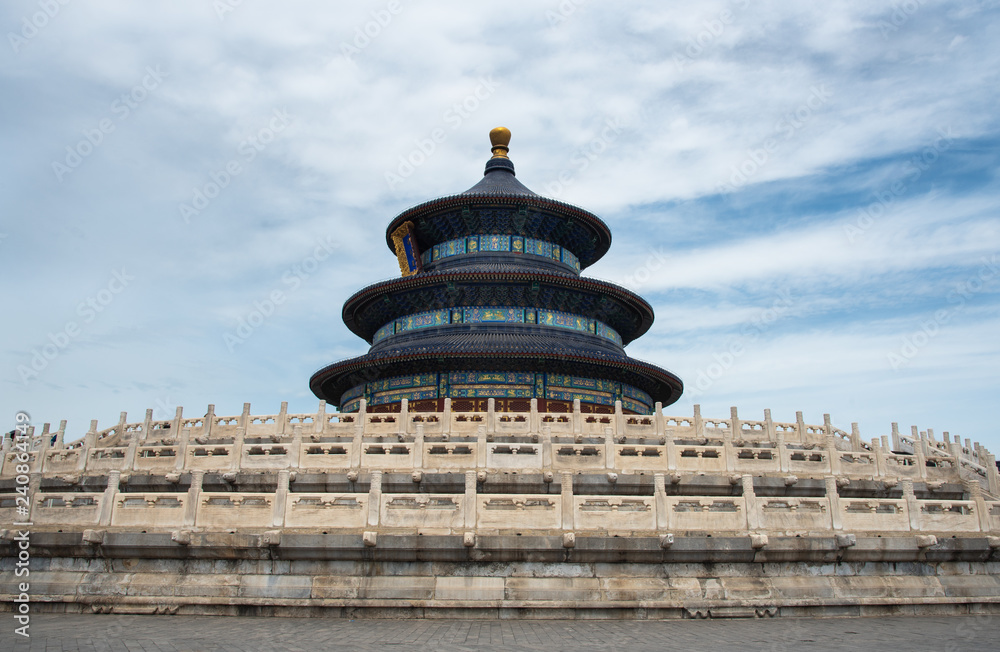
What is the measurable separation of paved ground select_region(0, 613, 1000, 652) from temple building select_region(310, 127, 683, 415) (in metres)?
18.6

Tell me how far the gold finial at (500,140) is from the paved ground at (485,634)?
3434 cm

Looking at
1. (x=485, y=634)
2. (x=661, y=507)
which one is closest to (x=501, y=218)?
(x=661, y=507)

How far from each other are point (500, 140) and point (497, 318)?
44.2 feet

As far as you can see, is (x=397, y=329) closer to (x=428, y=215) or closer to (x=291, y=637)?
(x=428, y=215)

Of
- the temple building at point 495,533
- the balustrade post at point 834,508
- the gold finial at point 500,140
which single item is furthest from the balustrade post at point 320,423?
the gold finial at point 500,140

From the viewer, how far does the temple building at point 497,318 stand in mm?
30266

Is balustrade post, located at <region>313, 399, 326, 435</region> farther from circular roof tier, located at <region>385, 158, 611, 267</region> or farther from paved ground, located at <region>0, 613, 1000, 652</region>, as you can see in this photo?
circular roof tier, located at <region>385, 158, 611, 267</region>

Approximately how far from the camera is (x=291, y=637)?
366 inches

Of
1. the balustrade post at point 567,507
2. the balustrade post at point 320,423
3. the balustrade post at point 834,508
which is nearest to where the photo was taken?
the balustrade post at point 567,507

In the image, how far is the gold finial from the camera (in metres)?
41.8

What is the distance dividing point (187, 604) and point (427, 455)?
5148 millimetres

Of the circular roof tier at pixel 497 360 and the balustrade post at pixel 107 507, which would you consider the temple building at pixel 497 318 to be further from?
the balustrade post at pixel 107 507

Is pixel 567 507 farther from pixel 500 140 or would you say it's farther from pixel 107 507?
pixel 500 140

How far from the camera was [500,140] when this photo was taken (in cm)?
4197
